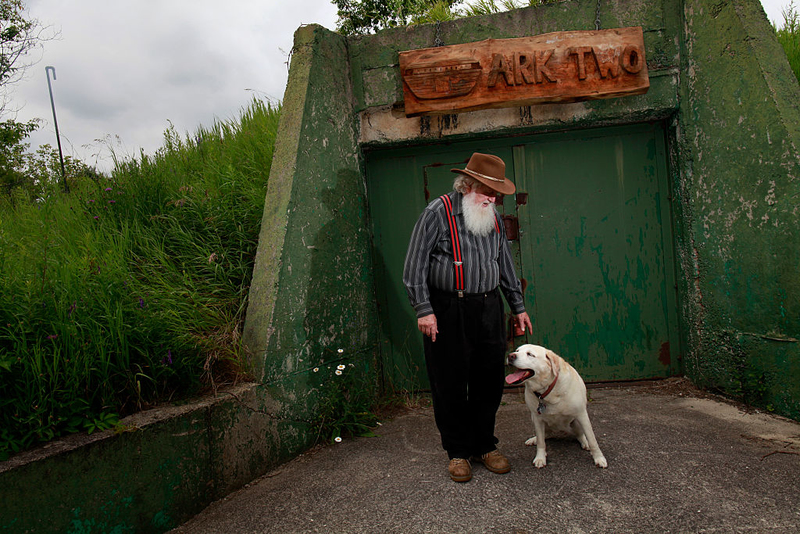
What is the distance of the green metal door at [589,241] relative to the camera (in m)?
4.92

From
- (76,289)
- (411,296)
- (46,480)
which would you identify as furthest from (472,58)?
(46,480)

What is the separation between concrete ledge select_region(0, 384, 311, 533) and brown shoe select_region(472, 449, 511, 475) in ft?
4.92

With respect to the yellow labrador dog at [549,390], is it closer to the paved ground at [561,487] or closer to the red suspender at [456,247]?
the paved ground at [561,487]

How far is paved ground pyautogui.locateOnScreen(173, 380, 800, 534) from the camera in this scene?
105 inches

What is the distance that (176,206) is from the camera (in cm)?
479

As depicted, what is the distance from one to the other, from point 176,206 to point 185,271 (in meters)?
1.03

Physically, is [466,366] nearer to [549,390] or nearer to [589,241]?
[549,390]

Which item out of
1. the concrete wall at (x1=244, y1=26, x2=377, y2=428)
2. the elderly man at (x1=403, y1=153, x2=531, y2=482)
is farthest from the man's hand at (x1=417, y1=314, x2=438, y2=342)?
the concrete wall at (x1=244, y1=26, x2=377, y2=428)

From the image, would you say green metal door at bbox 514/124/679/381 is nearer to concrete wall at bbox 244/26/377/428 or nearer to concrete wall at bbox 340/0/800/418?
concrete wall at bbox 340/0/800/418

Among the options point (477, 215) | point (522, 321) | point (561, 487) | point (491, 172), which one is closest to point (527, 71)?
point (491, 172)

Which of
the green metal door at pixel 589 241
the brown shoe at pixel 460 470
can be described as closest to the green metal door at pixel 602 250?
the green metal door at pixel 589 241

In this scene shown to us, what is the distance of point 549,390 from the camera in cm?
311

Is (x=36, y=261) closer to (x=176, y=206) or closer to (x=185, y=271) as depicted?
(x=185, y=271)

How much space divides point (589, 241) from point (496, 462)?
2.62 meters
